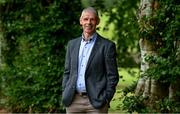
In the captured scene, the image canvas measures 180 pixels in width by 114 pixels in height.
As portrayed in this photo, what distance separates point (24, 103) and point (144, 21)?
4.18m

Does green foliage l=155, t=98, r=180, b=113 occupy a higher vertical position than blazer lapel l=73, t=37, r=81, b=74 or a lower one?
lower

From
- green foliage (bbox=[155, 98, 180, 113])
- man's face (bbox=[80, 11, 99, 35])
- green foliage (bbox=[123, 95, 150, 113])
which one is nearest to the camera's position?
man's face (bbox=[80, 11, 99, 35])

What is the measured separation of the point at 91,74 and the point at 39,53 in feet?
16.4

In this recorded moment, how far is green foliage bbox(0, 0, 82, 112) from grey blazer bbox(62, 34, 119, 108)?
14.5 feet

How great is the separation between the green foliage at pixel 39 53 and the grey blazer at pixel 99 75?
4425mm

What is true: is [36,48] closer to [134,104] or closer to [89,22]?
[134,104]

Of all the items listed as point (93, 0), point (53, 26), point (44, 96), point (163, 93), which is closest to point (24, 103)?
point (44, 96)

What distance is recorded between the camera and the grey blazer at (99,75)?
5746 millimetres

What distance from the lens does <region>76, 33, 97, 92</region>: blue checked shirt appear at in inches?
227

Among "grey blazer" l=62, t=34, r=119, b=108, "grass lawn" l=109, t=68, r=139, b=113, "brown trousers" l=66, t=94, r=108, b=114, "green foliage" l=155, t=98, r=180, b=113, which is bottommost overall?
"grass lawn" l=109, t=68, r=139, b=113

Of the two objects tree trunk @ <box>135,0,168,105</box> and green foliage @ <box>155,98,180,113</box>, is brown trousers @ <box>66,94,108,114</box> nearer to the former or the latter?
green foliage @ <box>155,98,180,113</box>

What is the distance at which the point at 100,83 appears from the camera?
578 cm

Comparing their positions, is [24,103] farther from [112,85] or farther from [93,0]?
[112,85]

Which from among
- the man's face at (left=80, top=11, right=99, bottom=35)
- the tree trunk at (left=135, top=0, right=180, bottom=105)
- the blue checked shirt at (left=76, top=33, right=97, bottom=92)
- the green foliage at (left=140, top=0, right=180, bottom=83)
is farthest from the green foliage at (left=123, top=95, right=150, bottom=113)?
the man's face at (left=80, top=11, right=99, bottom=35)
